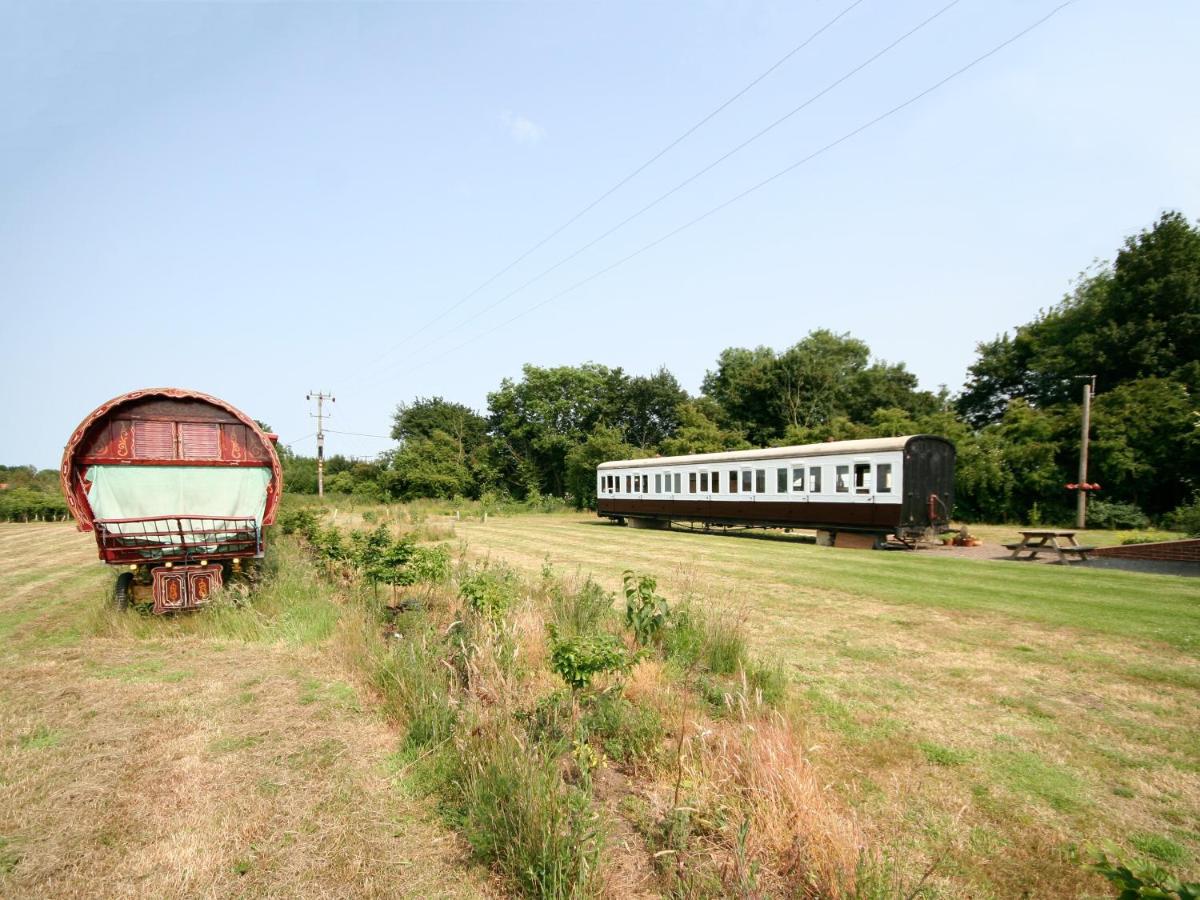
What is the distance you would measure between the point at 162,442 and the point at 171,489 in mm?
788

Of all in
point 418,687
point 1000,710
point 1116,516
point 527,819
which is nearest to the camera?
point 527,819

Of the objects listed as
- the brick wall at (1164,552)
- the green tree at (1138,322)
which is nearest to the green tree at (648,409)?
the green tree at (1138,322)

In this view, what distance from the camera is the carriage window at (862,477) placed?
1802 cm

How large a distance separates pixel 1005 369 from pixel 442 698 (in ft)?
141

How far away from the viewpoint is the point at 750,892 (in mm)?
2639

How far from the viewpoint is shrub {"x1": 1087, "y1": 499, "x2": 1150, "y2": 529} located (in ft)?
73.0

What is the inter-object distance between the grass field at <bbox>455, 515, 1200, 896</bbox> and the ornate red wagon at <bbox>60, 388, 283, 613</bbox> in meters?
6.66

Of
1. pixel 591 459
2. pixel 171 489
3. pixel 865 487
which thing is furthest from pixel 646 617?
pixel 591 459

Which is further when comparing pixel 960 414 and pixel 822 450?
pixel 960 414

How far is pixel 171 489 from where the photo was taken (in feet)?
32.3

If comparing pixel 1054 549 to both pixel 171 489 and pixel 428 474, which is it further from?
pixel 428 474

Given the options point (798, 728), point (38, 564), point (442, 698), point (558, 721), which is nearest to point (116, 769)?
point (442, 698)

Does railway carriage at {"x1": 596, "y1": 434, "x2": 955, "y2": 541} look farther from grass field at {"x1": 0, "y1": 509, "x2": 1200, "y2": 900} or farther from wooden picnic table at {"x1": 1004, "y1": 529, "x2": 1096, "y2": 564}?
grass field at {"x1": 0, "y1": 509, "x2": 1200, "y2": 900}

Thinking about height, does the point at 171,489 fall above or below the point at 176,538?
above
